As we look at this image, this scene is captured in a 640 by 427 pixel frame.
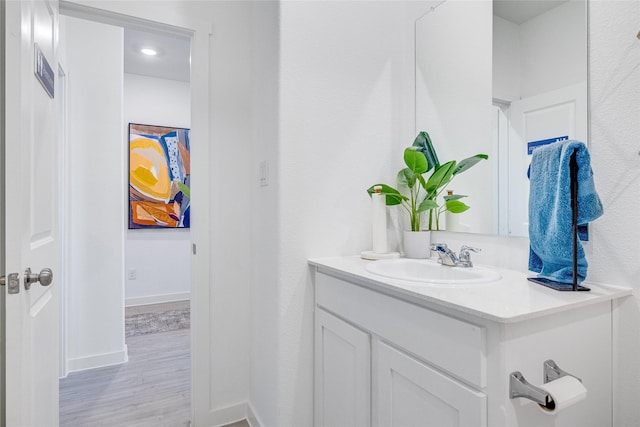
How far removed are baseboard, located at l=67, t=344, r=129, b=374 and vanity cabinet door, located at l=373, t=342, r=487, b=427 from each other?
214cm

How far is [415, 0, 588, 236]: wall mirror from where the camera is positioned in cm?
111

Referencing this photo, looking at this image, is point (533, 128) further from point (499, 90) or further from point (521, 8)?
point (521, 8)

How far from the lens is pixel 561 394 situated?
697 millimetres

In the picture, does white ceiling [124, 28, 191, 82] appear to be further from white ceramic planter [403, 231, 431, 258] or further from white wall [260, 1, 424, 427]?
white ceramic planter [403, 231, 431, 258]

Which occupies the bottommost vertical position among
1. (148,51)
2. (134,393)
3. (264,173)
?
(134,393)

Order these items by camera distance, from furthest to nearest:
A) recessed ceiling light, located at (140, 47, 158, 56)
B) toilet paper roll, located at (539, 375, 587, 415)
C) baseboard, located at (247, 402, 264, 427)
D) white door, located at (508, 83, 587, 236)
→ 1. recessed ceiling light, located at (140, 47, 158, 56)
2. baseboard, located at (247, 402, 264, 427)
3. white door, located at (508, 83, 587, 236)
4. toilet paper roll, located at (539, 375, 587, 415)

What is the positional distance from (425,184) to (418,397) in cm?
87

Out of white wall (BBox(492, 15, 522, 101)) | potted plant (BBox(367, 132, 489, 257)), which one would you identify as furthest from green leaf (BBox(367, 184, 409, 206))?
white wall (BBox(492, 15, 522, 101))

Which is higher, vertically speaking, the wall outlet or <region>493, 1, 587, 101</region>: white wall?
<region>493, 1, 587, 101</region>: white wall

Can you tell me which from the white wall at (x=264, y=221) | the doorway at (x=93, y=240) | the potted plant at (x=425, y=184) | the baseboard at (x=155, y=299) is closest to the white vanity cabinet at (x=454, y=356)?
the white wall at (x=264, y=221)

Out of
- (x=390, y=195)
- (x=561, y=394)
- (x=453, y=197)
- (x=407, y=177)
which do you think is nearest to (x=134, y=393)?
(x=390, y=195)

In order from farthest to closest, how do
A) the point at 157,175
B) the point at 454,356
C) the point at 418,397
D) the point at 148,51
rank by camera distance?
the point at 157,175 < the point at 148,51 < the point at 418,397 < the point at 454,356

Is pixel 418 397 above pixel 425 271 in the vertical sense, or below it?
below

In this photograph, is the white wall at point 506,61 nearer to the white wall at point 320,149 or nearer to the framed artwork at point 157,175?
the white wall at point 320,149
